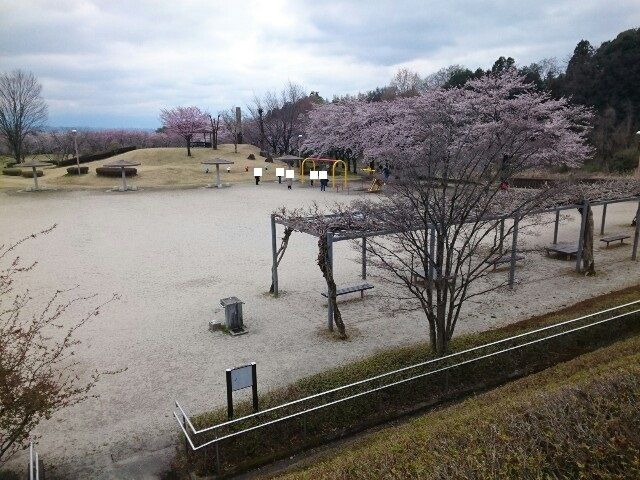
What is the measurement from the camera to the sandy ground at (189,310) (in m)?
6.72

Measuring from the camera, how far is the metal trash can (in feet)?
31.6

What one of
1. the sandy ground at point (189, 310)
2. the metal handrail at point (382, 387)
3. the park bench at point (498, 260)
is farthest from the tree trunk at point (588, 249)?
the metal handrail at point (382, 387)

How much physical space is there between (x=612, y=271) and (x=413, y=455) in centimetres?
1173

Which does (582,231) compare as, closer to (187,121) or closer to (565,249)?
(565,249)

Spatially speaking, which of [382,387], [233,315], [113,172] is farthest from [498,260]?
[113,172]

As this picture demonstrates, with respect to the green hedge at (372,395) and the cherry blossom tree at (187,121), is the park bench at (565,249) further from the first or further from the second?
the cherry blossom tree at (187,121)

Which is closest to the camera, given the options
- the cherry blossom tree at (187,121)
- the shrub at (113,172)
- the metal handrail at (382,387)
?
the metal handrail at (382,387)

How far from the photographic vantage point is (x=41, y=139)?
198 feet

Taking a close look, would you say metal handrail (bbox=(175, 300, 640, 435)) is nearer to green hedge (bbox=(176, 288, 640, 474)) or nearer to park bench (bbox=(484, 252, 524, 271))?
green hedge (bbox=(176, 288, 640, 474))

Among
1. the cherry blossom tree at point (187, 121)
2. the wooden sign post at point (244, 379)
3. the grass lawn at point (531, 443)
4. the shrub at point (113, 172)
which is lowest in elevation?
the wooden sign post at point (244, 379)

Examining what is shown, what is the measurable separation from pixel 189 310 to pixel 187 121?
137 feet

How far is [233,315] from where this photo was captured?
9.69 m

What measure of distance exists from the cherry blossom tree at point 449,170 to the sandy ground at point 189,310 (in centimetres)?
130

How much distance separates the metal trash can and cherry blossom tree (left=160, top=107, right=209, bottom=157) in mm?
39137
